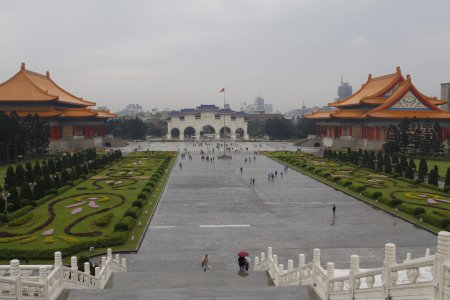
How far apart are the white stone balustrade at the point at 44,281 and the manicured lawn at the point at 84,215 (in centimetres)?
752

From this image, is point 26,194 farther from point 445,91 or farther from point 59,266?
point 445,91

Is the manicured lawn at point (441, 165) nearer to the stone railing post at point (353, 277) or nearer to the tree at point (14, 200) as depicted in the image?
the tree at point (14, 200)

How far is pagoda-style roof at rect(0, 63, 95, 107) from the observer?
3273 inches

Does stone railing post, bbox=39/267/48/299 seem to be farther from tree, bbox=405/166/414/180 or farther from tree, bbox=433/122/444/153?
tree, bbox=433/122/444/153

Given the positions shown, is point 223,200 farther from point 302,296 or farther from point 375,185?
point 302,296

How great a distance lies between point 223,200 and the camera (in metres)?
37.7

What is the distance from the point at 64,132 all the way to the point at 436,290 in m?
88.7

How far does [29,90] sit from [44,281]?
8085cm

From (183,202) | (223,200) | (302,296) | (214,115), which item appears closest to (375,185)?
(223,200)

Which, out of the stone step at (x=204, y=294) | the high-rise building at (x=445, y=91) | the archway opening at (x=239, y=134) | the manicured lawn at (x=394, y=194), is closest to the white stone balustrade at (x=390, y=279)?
the stone step at (x=204, y=294)

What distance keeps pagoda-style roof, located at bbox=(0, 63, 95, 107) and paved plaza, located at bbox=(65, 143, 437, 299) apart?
50.5 metres

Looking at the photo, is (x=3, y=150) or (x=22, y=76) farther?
(x=22, y=76)

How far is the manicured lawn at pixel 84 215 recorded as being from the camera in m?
24.4

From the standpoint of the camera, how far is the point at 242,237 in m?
26.4
